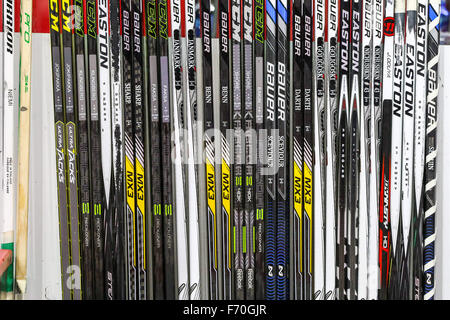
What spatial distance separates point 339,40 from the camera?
6.94 ft

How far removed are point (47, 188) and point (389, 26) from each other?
190 centimetres

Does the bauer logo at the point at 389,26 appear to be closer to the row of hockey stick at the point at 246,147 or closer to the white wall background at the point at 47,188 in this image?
the row of hockey stick at the point at 246,147

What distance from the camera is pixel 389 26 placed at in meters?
2.10

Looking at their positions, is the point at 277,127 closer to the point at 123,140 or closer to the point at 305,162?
the point at 305,162

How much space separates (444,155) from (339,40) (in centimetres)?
81

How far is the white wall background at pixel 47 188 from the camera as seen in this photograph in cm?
214

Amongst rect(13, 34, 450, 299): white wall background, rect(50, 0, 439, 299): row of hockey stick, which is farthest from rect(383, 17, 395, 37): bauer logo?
rect(13, 34, 450, 299): white wall background

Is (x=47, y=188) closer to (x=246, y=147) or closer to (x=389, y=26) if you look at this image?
(x=246, y=147)

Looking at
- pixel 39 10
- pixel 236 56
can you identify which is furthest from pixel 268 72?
pixel 39 10

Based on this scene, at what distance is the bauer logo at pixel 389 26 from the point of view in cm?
210

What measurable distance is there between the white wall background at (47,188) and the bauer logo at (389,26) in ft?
0.96

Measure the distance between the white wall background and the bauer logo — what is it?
0.29 metres

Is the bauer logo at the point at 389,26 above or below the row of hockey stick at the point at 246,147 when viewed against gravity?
above

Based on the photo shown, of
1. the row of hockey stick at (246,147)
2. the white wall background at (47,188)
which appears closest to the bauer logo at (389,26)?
the row of hockey stick at (246,147)
